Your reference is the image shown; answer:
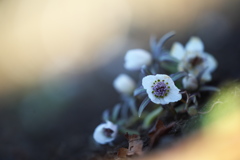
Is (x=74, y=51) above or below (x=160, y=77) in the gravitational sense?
above

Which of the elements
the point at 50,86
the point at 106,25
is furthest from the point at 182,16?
the point at 50,86

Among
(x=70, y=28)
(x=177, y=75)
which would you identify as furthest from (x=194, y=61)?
(x=70, y=28)

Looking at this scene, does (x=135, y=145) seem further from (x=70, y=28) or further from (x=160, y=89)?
(x=70, y=28)

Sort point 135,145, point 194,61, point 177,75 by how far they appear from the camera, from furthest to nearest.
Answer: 1. point 194,61
2. point 177,75
3. point 135,145

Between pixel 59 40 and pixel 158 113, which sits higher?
pixel 59 40

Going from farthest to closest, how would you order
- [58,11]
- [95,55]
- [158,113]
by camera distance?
1. [58,11]
2. [95,55]
3. [158,113]

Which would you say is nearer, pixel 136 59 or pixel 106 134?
pixel 106 134

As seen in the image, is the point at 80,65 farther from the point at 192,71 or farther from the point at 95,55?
the point at 192,71
